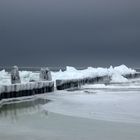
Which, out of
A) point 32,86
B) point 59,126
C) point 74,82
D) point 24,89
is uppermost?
point 74,82

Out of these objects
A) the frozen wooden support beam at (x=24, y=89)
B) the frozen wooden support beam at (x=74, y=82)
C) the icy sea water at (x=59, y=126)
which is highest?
the frozen wooden support beam at (x=74, y=82)

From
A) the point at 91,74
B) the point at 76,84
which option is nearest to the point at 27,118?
the point at 76,84

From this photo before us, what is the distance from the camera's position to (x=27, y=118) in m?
11.9

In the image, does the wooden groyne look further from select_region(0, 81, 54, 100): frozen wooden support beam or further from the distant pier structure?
select_region(0, 81, 54, 100): frozen wooden support beam

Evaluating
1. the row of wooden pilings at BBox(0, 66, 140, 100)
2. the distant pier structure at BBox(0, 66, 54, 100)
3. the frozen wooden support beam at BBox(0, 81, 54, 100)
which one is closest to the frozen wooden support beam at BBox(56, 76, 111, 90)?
the row of wooden pilings at BBox(0, 66, 140, 100)

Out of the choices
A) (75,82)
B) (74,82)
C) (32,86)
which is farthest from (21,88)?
(75,82)

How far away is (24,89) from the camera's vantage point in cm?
1975

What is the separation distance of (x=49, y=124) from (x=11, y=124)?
1071 mm

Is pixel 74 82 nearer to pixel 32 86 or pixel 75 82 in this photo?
pixel 75 82

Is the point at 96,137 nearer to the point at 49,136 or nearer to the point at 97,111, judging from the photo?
the point at 49,136

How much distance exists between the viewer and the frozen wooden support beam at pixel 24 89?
1812 centimetres

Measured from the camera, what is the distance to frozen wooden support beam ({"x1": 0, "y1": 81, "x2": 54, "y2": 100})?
18125 mm

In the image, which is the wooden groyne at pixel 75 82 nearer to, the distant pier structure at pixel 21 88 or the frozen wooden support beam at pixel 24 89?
the distant pier structure at pixel 21 88

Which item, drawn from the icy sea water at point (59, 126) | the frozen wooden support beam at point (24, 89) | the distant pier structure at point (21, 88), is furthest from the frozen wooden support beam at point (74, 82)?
the icy sea water at point (59, 126)
